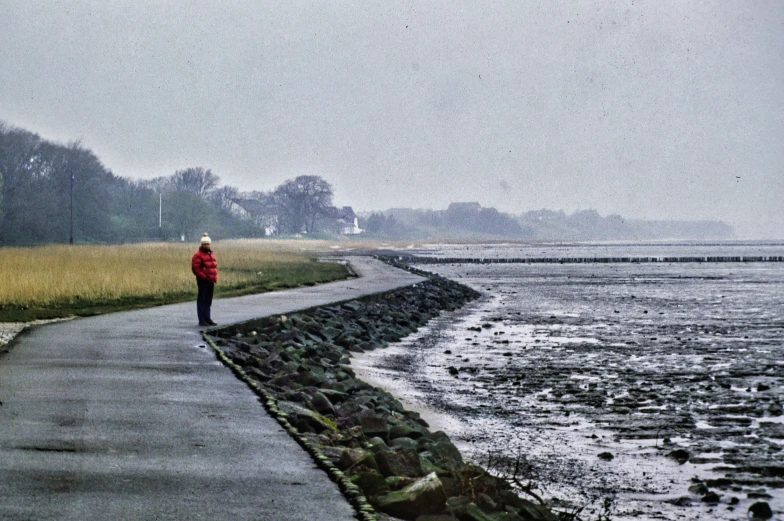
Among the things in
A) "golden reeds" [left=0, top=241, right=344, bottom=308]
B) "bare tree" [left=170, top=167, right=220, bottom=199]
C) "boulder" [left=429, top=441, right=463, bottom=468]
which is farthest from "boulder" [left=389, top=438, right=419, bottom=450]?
"bare tree" [left=170, top=167, right=220, bottom=199]

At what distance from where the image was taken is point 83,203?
86.6 metres

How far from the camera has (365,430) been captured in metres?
10.6

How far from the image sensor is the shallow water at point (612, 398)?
10.2 metres

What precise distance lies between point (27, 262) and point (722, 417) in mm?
28148

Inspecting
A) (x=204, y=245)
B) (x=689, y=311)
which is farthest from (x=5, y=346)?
(x=689, y=311)

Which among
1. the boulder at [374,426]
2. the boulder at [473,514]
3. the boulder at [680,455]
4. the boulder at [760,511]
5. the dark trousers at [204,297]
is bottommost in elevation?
the boulder at [680,455]

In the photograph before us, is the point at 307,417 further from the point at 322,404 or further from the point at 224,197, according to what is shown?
the point at 224,197

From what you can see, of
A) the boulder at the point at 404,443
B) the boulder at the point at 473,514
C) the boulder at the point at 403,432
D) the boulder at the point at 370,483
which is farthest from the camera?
the boulder at the point at 403,432

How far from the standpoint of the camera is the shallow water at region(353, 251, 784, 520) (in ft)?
33.3

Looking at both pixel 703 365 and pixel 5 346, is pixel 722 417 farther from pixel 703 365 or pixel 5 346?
pixel 5 346

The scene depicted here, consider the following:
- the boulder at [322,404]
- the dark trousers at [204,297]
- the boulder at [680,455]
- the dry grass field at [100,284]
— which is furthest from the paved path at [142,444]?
the dry grass field at [100,284]

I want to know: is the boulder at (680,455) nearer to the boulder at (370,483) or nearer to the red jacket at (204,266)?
the boulder at (370,483)

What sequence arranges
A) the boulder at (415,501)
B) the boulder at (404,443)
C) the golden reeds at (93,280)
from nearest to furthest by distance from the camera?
the boulder at (415,501), the boulder at (404,443), the golden reeds at (93,280)

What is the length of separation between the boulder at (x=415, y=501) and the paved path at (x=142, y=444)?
1.31 ft
